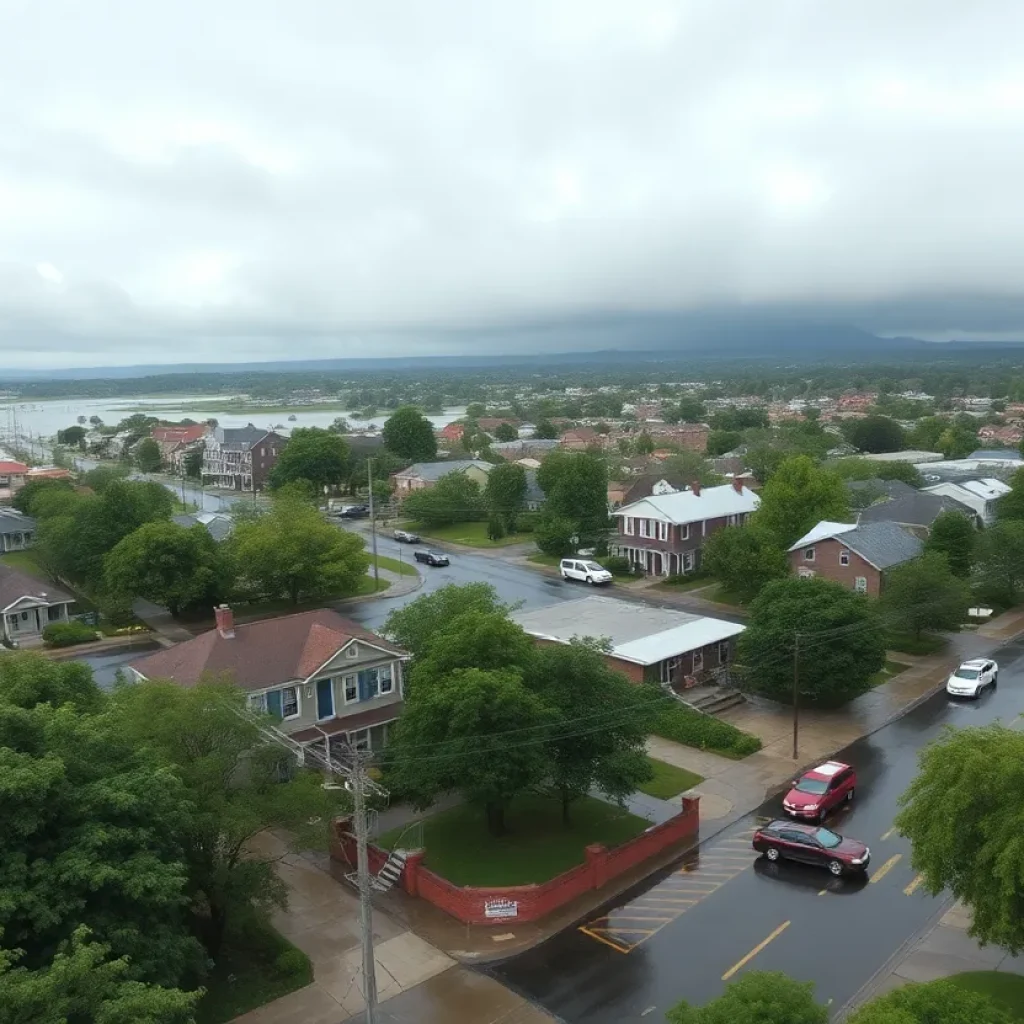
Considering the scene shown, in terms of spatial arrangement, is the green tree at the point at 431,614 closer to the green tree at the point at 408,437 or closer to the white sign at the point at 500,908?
the white sign at the point at 500,908

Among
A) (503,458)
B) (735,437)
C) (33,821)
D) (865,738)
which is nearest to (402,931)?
(33,821)

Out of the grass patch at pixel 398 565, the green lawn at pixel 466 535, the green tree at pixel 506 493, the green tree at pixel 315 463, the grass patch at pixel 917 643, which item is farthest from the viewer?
the green tree at pixel 315 463

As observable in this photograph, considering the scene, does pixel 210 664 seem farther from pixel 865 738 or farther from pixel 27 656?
pixel 865 738

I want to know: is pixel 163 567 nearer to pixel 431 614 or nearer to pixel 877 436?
pixel 431 614

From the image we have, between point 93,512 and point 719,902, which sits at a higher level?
point 93,512

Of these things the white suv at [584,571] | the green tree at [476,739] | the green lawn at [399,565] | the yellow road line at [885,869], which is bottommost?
the green lawn at [399,565]

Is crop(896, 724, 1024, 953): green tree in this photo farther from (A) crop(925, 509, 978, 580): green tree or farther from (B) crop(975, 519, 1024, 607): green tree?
(A) crop(925, 509, 978, 580): green tree

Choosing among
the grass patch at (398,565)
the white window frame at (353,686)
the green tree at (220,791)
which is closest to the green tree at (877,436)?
the grass patch at (398,565)
